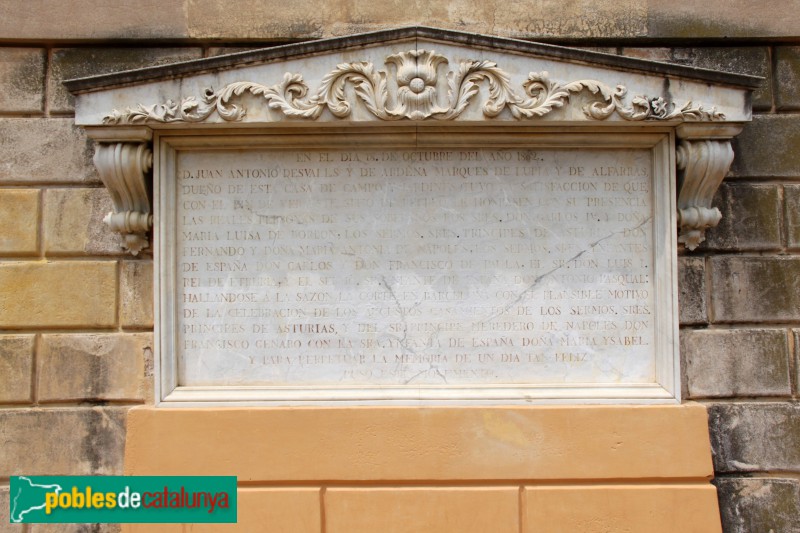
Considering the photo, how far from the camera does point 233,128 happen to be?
4238mm

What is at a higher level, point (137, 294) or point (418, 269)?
point (418, 269)

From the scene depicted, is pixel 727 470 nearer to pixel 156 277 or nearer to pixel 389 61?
Result: pixel 389 61

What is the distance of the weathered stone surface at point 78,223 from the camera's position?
439 cm

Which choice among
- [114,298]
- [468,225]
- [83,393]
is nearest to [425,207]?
[468,225]

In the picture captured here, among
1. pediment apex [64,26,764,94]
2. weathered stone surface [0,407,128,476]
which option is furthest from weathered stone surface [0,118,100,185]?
weathered stone surface [0,407,128,476]

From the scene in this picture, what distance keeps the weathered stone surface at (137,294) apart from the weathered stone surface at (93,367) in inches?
3.8

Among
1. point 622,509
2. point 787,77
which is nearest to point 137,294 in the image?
point 622,509

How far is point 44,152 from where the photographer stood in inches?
175

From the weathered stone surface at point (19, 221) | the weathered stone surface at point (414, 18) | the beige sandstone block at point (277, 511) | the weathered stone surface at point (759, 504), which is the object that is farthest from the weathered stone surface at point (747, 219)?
the weathered stone surface at point (19, 221)

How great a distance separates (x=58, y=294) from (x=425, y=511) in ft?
9.42

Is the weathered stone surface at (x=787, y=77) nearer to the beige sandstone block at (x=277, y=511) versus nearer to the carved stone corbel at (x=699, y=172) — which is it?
the carved stone corbel at (x=699, y=172)

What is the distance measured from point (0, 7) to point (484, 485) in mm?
4661

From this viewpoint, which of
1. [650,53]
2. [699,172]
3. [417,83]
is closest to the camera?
[417,83]

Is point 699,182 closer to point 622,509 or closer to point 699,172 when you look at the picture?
point 699,172
